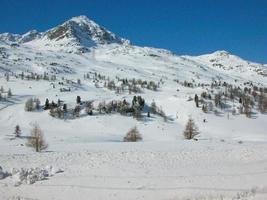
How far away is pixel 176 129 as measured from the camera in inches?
7323

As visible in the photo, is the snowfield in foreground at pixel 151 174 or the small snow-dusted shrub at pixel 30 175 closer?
the snowfield in foreground at pixel 151 174

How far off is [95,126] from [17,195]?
148 m

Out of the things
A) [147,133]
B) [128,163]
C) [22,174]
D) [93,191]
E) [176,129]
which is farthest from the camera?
[176,129]

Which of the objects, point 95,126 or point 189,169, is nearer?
point 189,169

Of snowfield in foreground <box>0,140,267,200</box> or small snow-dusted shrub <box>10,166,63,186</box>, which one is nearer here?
snowfield in foreground <box>0,140,267,200</box>

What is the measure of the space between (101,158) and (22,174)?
416 inches

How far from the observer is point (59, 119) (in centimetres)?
19362

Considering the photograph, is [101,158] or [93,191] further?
[101,158]

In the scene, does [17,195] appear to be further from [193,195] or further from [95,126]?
[95,126]

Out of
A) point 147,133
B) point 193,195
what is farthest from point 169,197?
point 147,133

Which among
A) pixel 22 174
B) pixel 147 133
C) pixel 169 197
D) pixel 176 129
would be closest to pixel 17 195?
pixel 22 174

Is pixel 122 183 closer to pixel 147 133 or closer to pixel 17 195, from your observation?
pixel 17 195

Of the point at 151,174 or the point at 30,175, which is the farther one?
the point at 151,174

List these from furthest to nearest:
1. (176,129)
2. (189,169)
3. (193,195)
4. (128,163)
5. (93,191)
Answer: (176,129)
(128,163)
(189,169)
(93,191)
(193,195)
